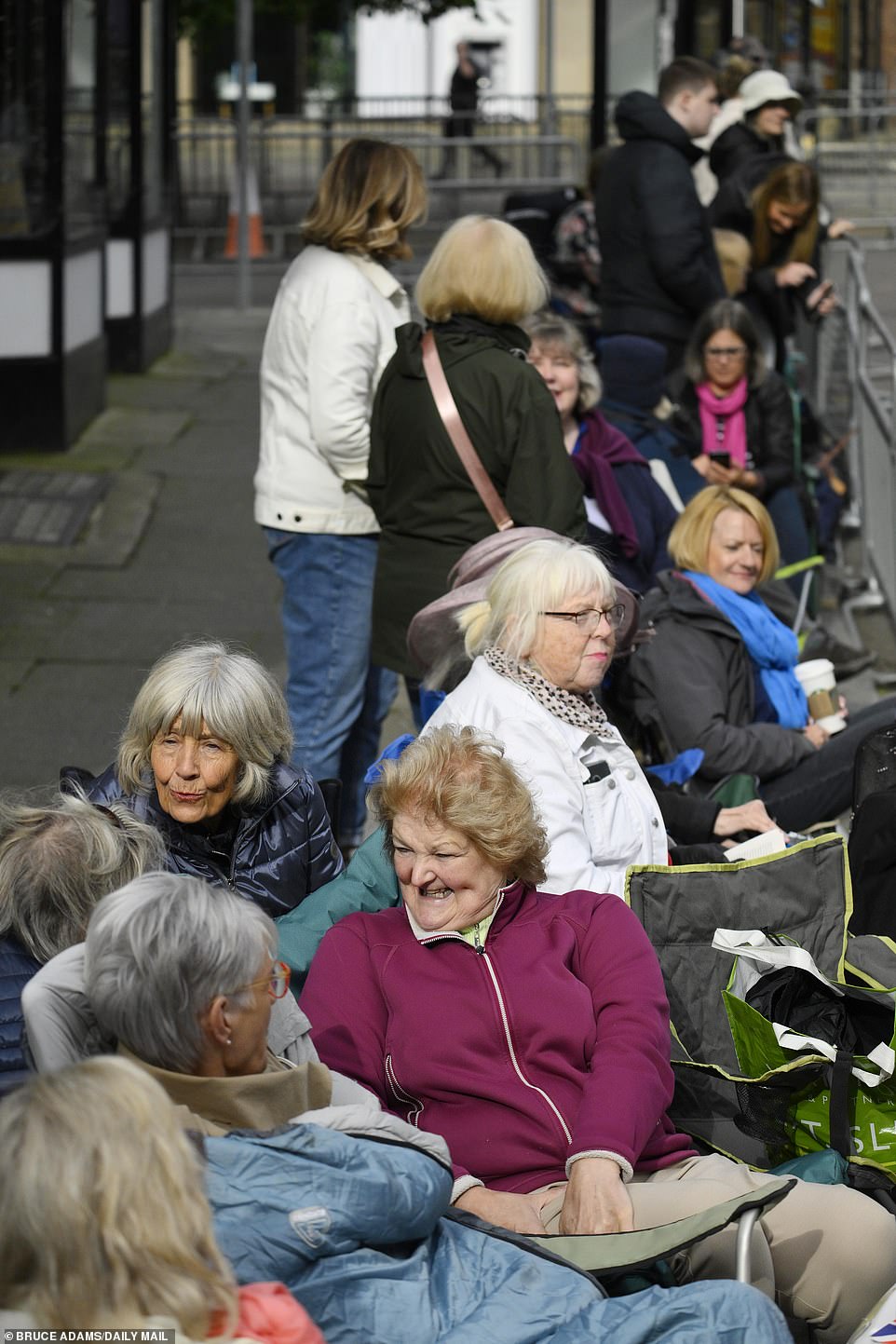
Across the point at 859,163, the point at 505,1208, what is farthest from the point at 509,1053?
the point at 859,163

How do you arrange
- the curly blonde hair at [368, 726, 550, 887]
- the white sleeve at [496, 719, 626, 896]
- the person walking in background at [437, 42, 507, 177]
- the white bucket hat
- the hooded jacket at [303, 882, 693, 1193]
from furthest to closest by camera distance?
the person walking in background at [437, 42, 507, 177] → the white bucket hat → the white sleeve at [496, 719, 626, 896] → the curly blonde hair at [368, 726, 550, 887] → the hooded jacket at [303, 882, 693, 1193]

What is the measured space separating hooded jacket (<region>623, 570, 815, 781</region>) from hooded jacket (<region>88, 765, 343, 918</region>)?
155 centimetres

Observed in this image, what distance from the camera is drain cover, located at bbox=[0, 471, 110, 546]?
922cm

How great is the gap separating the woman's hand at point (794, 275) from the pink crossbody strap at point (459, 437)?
14.1 ft

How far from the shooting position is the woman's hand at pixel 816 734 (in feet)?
18.0

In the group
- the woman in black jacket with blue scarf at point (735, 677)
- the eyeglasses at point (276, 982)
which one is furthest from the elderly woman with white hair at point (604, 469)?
the eyeglasses at point (276, 982)

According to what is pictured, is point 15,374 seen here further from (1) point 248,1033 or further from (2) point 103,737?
(1) point 248,1033

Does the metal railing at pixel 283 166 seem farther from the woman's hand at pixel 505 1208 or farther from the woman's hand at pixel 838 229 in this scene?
the woman's hand at pixel 505 1208

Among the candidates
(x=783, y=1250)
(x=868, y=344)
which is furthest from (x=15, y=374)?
(x=783, y=1250)

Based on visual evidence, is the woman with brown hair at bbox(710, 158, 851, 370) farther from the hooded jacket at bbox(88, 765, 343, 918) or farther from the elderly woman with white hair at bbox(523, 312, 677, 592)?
the hooded jacket at bbox(88, 765, 343, 918)

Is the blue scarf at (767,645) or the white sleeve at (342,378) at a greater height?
the white sleeve at (342,378)

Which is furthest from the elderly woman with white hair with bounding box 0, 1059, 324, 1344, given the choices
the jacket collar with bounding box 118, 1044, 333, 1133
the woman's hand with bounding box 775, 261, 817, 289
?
the woman's hand with bounding box 775, 261, 817, 289

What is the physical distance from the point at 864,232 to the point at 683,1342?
672 inches

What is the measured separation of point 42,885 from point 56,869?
35 mm
